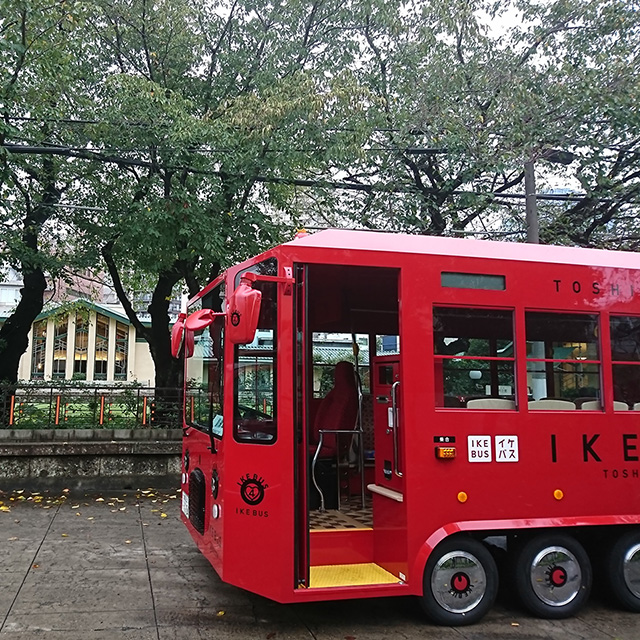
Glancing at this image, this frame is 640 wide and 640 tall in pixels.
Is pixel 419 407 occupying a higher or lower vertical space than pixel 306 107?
lower

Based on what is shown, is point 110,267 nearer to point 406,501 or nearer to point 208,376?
point 208,376

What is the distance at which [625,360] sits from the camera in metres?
5.42

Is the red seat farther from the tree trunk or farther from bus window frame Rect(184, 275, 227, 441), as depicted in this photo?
the tree trunk

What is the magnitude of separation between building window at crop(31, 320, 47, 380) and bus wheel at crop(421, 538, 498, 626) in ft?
103

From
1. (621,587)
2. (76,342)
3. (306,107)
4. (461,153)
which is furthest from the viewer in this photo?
(76,342)

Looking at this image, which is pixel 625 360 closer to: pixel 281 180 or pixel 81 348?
pixel 281 180

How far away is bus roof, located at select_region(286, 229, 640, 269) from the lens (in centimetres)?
498

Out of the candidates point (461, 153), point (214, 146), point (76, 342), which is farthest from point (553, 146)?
point (76, 342)

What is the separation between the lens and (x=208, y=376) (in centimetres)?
553

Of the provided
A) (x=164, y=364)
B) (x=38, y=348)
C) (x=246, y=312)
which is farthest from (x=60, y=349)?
(x=246, y=312)

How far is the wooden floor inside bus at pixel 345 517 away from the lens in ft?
17.6

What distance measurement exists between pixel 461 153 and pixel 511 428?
22.0 feet

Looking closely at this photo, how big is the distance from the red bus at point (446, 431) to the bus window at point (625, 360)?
14 mm

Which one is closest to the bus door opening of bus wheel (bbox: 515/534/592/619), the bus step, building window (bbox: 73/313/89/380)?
the bus step
